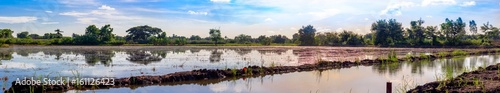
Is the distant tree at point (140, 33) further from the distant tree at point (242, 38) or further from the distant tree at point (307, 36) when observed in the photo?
the distant tree at point (307, 36)

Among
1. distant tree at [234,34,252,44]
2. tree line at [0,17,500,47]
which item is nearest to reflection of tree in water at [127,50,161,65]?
tree line at [0,17,500,47]

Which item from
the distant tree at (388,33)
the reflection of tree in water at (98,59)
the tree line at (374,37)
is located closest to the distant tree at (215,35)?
the tree line at (374,37)

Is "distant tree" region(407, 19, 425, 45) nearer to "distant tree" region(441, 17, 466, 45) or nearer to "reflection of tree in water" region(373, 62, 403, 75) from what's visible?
"distant tree" region(441, 17, 466, 45)

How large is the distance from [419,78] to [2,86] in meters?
12.7

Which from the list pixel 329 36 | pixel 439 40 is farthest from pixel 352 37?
pixel 439 40

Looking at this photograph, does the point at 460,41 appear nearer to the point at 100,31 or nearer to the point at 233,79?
the point at 233,79

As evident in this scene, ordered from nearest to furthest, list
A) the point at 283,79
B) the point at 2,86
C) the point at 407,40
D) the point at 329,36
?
the point at 2,86, the point at 283,79, the point at 407,40, the point at 329,36

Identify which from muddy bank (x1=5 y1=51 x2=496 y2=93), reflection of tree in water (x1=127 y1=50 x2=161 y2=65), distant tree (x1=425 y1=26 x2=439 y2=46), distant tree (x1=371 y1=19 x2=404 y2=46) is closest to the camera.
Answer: muddy bank (x1=5 y1=51 x2=496 y2=93)

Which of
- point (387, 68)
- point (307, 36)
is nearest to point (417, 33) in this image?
point (307, 36)

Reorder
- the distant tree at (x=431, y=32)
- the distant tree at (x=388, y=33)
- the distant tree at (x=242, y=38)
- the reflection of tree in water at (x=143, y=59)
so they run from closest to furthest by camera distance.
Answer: the reflection of tree in water at (x=143, y=59), the distant tree at (x=431, y=32), the distant tree at (x=388, y=33), the distant tree at (x=242, y=38)

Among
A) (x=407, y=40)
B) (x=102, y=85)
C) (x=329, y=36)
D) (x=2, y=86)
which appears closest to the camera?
(x=2, y=86)

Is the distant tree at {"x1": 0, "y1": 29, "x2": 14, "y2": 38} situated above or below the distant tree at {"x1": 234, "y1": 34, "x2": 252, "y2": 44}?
above

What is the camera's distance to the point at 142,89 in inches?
411

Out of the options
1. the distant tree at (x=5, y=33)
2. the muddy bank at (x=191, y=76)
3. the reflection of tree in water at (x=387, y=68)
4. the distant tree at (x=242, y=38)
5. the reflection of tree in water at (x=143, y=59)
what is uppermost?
the distant tree at (x=5, y=33)
